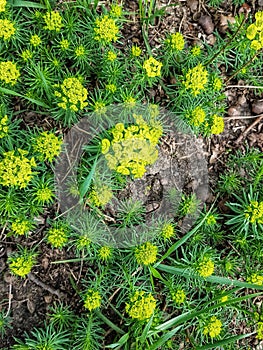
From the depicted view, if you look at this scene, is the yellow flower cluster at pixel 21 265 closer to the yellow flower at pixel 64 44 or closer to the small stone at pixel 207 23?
the yellow flower at pixel 64 44

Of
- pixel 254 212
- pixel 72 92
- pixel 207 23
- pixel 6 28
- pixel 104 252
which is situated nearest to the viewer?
pixel 72 92

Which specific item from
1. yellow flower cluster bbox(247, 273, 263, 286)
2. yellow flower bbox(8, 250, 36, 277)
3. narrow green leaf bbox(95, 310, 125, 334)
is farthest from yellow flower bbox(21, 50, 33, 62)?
yellow flower cluster bbox(247, 273, 263, 286)

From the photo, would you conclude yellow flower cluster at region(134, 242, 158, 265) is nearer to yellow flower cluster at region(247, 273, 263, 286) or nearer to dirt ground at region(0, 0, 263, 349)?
dirt ground at region(0, 0, 263, 349)

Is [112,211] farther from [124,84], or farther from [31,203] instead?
[124,84]

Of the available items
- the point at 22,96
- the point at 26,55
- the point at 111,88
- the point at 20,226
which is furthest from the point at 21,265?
the point at 26,55

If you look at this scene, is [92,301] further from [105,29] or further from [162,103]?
[105,29]

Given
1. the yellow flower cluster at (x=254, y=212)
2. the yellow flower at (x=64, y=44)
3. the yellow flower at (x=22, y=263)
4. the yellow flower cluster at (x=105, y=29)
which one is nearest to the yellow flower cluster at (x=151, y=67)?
the yellow flower cluster at (x=105, y=29)

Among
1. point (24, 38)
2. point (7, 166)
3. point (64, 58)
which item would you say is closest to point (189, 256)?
point (7, 166)
